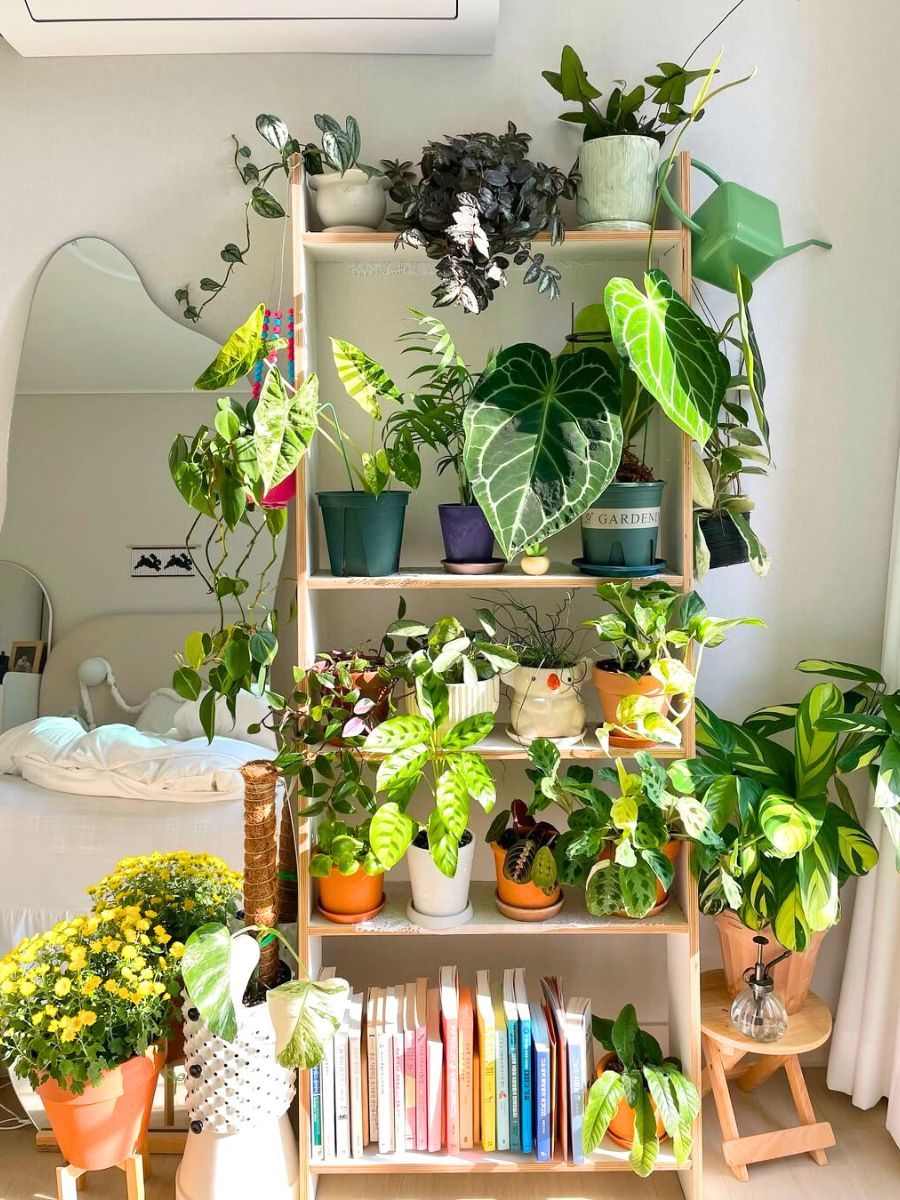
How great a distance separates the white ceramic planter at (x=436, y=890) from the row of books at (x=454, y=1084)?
151 mm

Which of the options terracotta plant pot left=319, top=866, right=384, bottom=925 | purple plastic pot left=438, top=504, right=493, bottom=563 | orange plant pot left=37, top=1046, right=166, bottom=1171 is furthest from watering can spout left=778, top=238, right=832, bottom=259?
orange plant pot left=37, top=1046, right=166, bottom=1171

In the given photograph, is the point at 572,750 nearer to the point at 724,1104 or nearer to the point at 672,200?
the point at 724,1104

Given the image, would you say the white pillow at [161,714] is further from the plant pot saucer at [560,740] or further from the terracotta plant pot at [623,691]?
the terracotta plant pot at [623,691]

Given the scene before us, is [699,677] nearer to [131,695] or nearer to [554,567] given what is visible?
[554,567]

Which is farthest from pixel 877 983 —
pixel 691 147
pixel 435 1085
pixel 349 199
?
pixel 349 199

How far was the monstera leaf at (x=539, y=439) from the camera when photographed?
5.03 feet

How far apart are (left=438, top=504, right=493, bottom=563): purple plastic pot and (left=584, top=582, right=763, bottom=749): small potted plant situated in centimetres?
22

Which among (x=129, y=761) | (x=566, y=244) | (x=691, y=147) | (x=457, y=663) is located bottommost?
(x=129, y=761)

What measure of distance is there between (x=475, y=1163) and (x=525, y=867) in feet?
1.74

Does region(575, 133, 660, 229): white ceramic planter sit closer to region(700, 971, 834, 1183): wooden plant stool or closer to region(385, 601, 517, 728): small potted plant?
region(385, 601, 517, 728): small potted plant

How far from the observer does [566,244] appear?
5.60ft

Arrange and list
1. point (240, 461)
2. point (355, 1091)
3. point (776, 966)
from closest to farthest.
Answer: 1. point (240, 461)
2. point (355, 1091)
3. point (776, 966)

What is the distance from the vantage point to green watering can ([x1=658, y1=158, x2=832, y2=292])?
66.4 inches

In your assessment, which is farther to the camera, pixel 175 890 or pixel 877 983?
pixel 877 983
